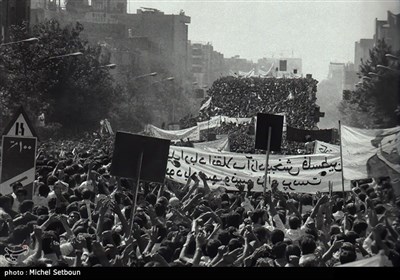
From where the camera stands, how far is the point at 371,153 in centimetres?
1428

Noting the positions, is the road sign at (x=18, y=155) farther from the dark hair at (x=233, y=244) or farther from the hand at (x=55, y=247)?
the dark hair at (x=233, y=244)

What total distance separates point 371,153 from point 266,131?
2.57 meters

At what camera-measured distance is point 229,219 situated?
1251cm

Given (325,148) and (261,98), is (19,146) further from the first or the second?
(261,98)

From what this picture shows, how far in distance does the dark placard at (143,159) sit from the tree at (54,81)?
33.3 m

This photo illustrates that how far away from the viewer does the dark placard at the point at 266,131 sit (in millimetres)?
16422

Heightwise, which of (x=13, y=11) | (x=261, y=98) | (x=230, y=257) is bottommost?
(x=261, y=98)

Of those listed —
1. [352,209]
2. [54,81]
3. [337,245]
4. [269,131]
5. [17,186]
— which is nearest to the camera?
[337,245]

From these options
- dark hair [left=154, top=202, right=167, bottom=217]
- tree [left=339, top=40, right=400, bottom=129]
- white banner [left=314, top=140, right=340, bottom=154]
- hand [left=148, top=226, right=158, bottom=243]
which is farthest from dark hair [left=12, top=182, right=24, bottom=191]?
tree [left=339, top=40, right=400, bottom=129]

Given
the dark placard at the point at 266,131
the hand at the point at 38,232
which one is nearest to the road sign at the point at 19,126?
the hand at the point at 38,232

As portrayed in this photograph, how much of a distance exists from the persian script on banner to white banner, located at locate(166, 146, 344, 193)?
305 cm

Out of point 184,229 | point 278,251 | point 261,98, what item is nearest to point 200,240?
point 278,251
